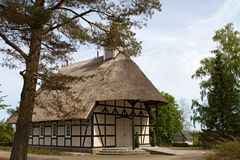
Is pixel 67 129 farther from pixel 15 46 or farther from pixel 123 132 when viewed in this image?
pixel 15 46

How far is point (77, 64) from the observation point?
34.1 metres

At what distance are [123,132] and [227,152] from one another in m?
18.5

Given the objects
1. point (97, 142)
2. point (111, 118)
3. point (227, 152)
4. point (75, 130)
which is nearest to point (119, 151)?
point (97, 142)

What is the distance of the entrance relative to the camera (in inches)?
1069

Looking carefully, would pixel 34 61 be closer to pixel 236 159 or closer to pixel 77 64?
pixel 236 159

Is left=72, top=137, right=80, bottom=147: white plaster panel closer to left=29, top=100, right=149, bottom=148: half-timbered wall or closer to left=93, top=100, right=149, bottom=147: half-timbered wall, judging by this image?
left=29, top=100, right=149, bottom=148: half-timbered wall

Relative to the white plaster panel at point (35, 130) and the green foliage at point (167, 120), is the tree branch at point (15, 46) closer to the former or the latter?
the white plaster panel at point (35, 130)

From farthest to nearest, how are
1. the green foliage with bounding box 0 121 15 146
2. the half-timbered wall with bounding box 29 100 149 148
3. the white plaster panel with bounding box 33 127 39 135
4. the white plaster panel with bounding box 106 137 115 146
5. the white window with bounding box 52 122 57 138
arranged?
the green foliage with bounding box 0 121 15 146 → the white plaster panel with bounding box 33 127 39 135 → the white window with bounding box 52 122 57 138 → the white plaster panel with bounding box 106 137 115 146 → the half-timbered wall with bounding box 29 100 149 148

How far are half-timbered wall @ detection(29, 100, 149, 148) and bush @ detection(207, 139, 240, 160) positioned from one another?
16178 mm

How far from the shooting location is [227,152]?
9344 millimetres

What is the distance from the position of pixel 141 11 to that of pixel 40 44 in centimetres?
424

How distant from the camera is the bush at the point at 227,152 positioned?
912 centimetres

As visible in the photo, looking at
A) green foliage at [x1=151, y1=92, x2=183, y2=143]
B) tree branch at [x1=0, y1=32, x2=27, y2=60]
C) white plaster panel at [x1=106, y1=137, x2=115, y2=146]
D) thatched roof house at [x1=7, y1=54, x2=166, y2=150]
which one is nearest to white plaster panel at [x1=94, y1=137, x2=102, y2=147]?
thatched roof house at [x1=7, y1=54, x2=166, y2=150]

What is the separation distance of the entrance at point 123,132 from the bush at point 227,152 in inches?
693
